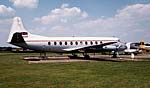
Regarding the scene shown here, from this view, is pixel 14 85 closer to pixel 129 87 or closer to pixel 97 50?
pixel 129 87

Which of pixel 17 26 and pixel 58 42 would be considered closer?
pixel 17 26

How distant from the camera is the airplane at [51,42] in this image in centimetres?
4047

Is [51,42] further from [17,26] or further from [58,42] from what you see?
[17,26]

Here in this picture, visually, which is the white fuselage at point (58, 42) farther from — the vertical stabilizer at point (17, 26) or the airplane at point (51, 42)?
the vertical stabilizer at point (17, 26)

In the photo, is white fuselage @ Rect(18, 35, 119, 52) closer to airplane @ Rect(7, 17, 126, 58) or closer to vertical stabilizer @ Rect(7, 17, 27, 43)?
airplane @ Rect(7, 17, 126, 58)

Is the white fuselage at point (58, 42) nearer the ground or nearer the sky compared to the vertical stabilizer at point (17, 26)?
nearer the ground

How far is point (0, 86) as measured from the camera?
14.7 meters

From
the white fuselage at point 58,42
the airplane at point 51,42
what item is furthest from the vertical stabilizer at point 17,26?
the white fuselage at point 58,42

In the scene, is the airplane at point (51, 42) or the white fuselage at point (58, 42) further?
the white fuselage at point (58, 42)

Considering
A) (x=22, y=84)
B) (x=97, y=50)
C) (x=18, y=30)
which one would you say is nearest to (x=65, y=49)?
(x=97, y=50)

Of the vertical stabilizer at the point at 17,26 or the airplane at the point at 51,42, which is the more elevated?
the vertical stabilizer at the point at 17,26

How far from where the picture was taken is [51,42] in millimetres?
42719

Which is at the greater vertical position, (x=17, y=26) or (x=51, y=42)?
(x=17, y=26)

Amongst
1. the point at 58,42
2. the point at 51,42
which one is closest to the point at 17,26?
the point at 51,42
